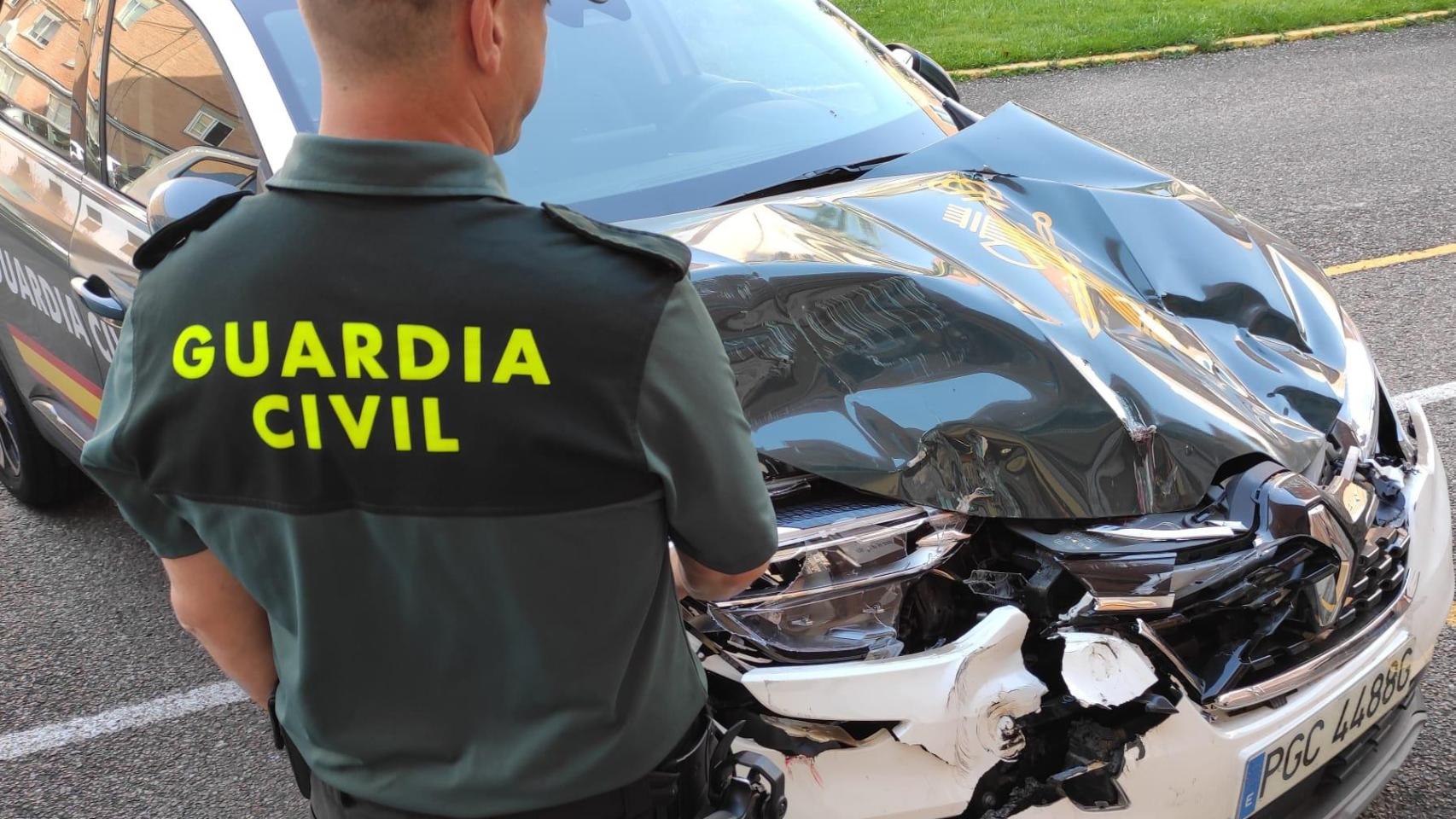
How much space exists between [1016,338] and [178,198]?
1.53m

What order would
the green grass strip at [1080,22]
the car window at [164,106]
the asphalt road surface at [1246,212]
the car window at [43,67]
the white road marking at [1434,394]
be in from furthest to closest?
the green grass strip at [1080,22]
the white road marking at [1434,394]
the car window at [43,67]
the asphalt road surface at [1246,212]
the car window at [164,106]

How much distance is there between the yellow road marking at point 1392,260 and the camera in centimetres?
536

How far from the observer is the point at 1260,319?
2.67 metres

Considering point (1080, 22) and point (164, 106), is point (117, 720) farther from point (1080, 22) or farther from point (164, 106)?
point (1080, 22)

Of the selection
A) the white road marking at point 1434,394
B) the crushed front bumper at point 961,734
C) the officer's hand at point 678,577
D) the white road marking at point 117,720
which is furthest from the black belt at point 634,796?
the white road marking at point 1434,394

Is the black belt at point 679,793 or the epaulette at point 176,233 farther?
the black belt at point 679,793

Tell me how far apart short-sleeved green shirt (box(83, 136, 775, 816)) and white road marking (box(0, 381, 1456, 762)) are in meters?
2.07

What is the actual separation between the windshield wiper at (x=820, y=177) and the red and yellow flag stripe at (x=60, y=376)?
167cm

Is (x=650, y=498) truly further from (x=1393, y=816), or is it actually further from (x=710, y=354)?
(x=1393, y=816)

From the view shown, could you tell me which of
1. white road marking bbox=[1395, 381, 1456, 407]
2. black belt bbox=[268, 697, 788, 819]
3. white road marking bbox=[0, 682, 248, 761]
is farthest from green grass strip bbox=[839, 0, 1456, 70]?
black belt bbox=[268, 697, 788, 819]

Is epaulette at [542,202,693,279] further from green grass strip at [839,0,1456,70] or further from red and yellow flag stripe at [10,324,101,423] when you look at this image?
green grass strip at [839,0,1456,70]

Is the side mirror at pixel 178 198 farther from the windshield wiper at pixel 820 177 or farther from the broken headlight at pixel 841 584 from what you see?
the broken headlight at pixel 841 584

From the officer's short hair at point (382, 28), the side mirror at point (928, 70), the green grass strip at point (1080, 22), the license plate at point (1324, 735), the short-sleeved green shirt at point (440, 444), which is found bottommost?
the green grass strip at point (1080, 22)

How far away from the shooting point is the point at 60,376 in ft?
11.6
